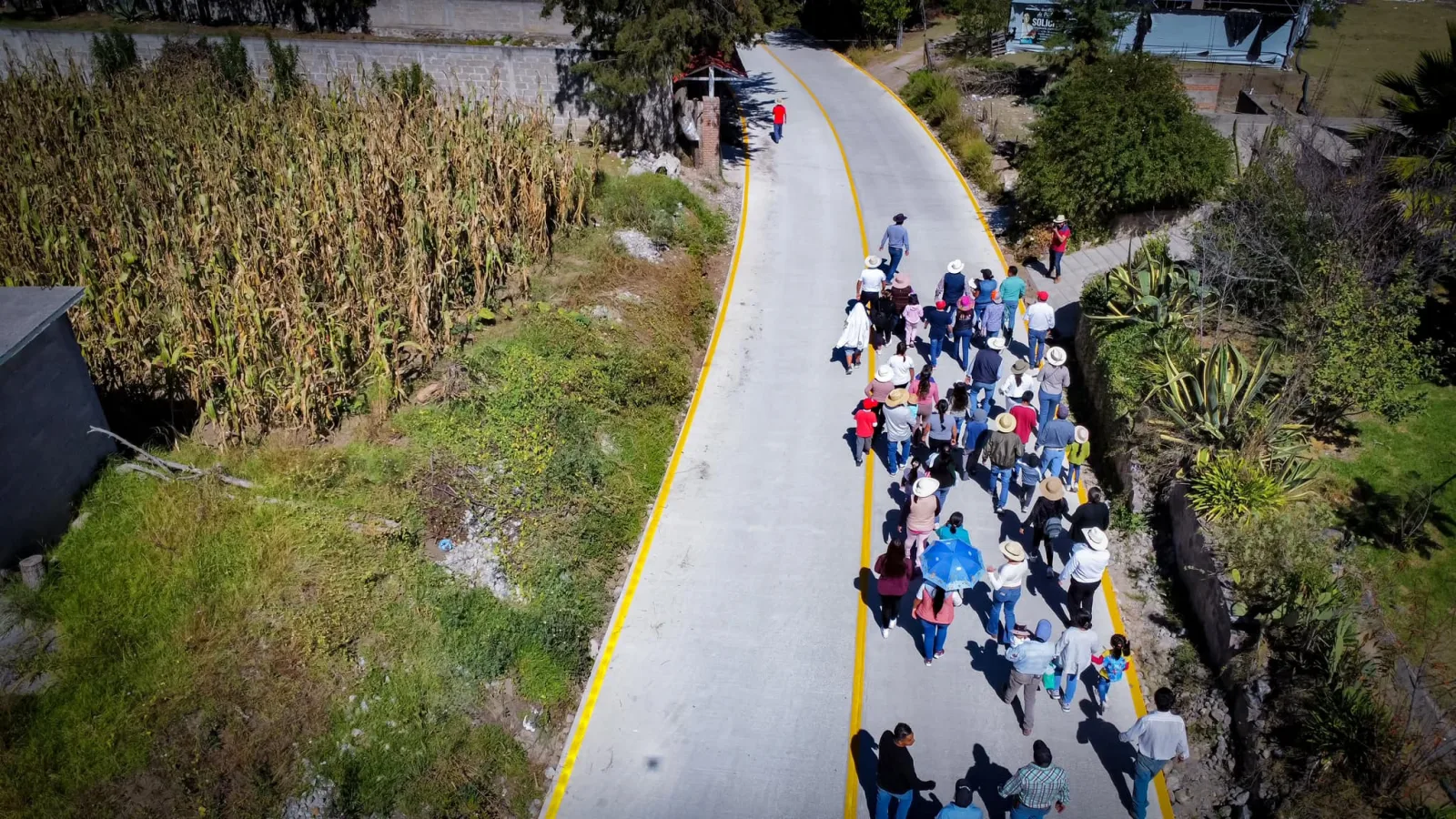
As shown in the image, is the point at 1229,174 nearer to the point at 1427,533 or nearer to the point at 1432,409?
the point at 1432,409

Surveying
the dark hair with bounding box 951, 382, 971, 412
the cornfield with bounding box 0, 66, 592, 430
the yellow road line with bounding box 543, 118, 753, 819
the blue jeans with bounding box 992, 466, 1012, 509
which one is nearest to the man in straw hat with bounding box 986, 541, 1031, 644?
the blue jeans with bounding box 992, 466, 1012, 509

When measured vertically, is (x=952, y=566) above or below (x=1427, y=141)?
below

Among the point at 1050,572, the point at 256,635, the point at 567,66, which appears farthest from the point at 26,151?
the point at 1050,572

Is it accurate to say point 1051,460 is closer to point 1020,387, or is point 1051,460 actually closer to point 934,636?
point 1020,387

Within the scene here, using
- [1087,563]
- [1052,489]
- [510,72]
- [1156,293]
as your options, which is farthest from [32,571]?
[510,72]

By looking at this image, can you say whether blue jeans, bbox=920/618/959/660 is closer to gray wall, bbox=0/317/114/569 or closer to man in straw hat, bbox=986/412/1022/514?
man in straw hat, bbox=986/412/1022/514

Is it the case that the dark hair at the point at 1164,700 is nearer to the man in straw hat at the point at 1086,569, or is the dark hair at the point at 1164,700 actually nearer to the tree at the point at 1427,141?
the man in straw hat at the point at 1086,569
